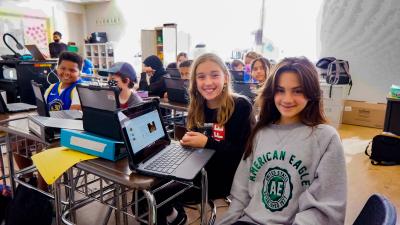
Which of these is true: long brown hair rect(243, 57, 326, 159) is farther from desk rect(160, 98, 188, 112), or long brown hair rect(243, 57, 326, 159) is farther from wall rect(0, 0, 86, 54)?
wall rect(0, 0, 86, 54)

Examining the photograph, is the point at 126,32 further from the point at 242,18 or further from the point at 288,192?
the point at 288,192

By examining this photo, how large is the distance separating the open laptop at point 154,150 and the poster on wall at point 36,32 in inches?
254

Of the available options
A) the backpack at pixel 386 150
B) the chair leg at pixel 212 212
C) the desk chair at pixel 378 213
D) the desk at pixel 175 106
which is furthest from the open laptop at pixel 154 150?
the backpack at pixel 386 150

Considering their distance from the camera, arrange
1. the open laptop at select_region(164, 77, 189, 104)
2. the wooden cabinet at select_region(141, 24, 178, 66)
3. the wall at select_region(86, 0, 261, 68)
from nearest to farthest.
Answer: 1. the open laptop at select_region(164, 77, 189, 104)
2. the wall at select_region(86, 0, 261, 68)
3. the wooden cabinet at select_region(141, 24, 178, 66)

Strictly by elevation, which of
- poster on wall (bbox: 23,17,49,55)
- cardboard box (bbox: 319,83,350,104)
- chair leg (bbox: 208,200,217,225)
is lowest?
chair leg (bbox: 208,200,217,225)

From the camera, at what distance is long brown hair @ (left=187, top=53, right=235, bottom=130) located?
1.42m

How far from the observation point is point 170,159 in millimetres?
1105

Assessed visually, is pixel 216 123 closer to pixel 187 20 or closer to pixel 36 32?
pixel 187 20

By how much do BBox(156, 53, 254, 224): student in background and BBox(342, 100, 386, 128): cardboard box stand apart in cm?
409

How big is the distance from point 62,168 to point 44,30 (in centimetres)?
729

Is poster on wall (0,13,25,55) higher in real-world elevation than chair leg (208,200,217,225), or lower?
higher

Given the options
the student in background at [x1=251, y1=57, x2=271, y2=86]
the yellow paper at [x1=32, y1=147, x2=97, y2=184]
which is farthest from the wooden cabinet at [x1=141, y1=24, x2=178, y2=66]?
the yellow paper at [x1=32, y1=147, x2=97, y2=184]

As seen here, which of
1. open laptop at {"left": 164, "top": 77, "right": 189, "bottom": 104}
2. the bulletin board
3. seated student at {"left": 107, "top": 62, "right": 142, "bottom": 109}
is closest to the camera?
seated student at {"left": 107, "top": 62, "right": 142, "bottom": 109}

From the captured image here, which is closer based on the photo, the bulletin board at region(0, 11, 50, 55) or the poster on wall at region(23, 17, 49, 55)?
the bulletin board at region(0, 11, 50, 55)
